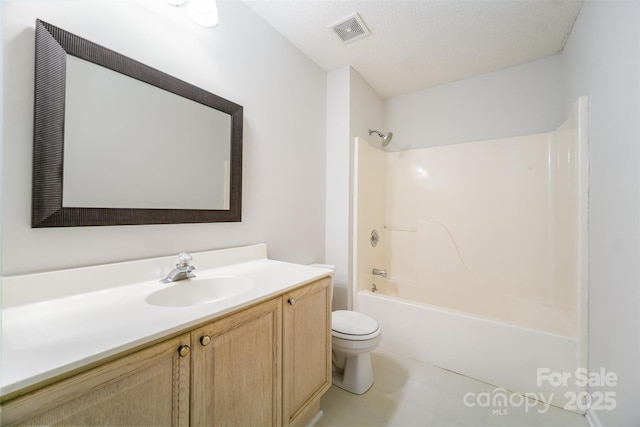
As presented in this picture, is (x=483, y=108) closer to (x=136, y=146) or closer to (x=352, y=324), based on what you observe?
(x=352, y=324)

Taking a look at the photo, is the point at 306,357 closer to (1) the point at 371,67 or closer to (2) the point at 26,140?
(2) the point at 26,140

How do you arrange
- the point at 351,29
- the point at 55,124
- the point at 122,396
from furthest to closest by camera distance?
the point at 351,29 < the point at 55,124 < the point at 122,396

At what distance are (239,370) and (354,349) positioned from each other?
2.74 feet

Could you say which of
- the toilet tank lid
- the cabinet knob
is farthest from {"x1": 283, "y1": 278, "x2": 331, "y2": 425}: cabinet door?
the cabinet knob

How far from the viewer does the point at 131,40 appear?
1.06m

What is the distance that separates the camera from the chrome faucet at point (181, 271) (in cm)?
107

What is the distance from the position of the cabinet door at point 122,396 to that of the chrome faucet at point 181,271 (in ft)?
1.43

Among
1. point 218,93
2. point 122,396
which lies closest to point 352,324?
point 122,396

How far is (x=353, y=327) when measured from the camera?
1576mm

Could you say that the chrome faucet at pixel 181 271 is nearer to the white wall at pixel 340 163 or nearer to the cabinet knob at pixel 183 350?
the cabinet knob at pixel 183 350

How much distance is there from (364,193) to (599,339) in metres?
1.67

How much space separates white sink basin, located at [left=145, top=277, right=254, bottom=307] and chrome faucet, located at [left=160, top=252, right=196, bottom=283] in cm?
2

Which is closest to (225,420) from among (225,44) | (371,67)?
(225,44)

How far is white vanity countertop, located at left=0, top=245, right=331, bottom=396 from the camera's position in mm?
508
